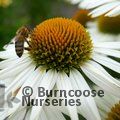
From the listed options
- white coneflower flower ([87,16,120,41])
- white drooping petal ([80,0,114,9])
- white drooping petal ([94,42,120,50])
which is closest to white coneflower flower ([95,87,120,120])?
white drooping petal ([94,42,120,50])

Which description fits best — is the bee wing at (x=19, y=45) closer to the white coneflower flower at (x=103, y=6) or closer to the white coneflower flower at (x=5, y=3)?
the white coneflower flower at (x=103, y=6)

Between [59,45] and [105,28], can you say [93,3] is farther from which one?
[105,28]

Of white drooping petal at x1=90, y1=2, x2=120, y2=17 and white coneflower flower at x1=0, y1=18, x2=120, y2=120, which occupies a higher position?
white drooping petal at x1=90, y1=2, x2=120, y2=17

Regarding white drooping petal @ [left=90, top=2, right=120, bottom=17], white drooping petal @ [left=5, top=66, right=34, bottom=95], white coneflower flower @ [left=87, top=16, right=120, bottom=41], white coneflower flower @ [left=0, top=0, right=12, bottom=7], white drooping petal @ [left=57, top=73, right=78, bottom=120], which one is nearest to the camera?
white drooping petal @ [left=57, top=73, right=78, bottom=120]

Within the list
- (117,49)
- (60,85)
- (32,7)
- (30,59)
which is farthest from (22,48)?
(32,7)

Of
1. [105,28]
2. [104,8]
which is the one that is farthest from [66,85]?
[105,28]

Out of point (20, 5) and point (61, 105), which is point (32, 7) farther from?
point (61, 105)

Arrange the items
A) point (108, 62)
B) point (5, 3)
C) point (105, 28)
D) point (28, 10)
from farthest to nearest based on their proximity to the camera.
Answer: point (28, 10), point (5, 3), point (105, 28), point (108, 62)

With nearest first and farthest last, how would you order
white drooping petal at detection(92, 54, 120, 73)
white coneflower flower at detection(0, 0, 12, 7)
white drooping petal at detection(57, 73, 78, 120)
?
white drooping petal at detection(57, 73, 78, 120) → white drooping petal at detection(92, 54, 120, 73) → white coneflower flower at detection(0, 0, 12, 7)

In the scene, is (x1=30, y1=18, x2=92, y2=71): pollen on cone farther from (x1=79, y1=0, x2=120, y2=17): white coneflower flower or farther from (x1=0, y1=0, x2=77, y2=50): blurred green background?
(x1=0, y1=0, x2=77, y2=50): blurred green background
